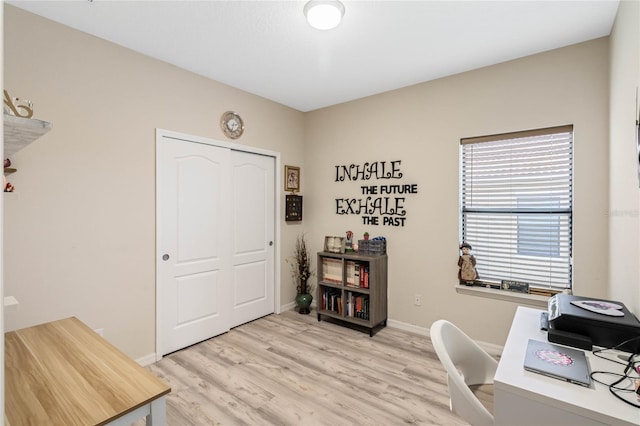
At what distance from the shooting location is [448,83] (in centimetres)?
315

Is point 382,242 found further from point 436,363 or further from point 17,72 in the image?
point 17,72

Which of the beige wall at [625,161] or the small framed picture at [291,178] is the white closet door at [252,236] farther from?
the beige wall at [625,161]

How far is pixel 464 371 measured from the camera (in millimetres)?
1717

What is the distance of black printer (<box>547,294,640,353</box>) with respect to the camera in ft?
4.48

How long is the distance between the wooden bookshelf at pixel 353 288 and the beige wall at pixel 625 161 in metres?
1.85

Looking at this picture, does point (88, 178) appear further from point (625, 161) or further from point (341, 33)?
point (625, 161)

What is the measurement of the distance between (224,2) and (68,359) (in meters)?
2.13

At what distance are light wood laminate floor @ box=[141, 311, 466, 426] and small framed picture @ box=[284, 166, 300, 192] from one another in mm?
1711

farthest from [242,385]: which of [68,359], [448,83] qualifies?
[448,83]

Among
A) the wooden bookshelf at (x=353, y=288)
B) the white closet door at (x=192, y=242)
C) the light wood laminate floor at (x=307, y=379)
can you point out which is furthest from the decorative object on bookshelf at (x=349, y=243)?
the white closet door at (x=192, y=242)

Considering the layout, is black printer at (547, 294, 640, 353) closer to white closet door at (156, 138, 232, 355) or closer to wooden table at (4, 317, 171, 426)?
wooden table at (4, 317, 171, 426)

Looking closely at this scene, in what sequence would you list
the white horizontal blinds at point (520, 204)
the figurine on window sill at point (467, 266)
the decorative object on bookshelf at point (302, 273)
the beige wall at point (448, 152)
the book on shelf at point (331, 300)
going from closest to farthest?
1. the beige wall at point (448, 152)
2. the white horizontal blinds at point (520, 204)
3. the figurine on window sill at point (467, 266)
4. the book on shelf at point (331, 300)
5. the decorative object on bookshelf at point (302, 273)

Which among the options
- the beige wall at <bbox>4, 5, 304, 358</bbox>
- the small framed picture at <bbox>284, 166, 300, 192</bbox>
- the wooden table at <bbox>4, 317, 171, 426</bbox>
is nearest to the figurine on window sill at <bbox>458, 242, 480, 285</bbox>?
the small framed picture at <bbox>284, 166, 300, 192</bbox>

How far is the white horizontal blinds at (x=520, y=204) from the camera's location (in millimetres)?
2674
